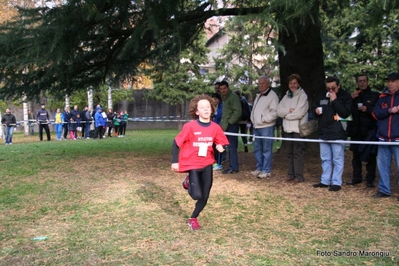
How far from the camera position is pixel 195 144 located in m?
5.12

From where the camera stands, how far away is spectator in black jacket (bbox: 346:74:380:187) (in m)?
6.71

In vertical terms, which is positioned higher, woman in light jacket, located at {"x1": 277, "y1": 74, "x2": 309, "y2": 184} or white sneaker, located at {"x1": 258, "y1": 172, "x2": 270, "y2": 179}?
woman in light jacket, located at {"x1": 277, "y1": 74, "x2": 309, "y2": 184}

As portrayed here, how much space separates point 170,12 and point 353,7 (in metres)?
3.14

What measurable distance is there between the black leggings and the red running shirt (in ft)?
0.25

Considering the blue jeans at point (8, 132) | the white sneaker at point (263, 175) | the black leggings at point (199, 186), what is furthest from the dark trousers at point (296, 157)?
the blue jeans at point (8, 132)

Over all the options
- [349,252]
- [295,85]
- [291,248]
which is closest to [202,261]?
[291,248]

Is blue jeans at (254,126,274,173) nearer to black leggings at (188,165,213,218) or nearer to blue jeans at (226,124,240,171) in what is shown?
blue jeans at (226,124,240,171)

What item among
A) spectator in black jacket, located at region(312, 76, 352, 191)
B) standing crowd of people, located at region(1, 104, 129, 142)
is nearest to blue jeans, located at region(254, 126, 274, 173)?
spectator in black jacket, located at region(312, 76, 352, 191)

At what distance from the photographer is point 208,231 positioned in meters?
4.89

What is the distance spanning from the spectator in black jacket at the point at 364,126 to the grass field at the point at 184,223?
44 cm

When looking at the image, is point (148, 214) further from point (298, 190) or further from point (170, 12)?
point (170, 12)

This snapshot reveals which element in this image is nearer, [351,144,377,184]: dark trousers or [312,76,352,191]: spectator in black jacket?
[312,76,352,191]: spectator in black jacket

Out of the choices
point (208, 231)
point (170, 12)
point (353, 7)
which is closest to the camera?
point (208, 231)

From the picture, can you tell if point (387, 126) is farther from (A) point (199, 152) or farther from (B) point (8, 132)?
(B) point (8, 132)
